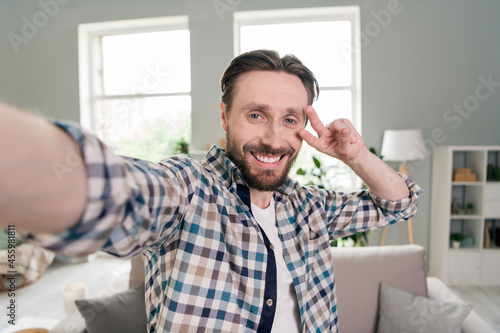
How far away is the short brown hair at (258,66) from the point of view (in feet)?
3.19

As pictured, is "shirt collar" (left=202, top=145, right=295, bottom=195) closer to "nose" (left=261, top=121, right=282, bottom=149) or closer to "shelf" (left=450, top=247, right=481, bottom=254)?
"nose" (left=261, top=121, right=282, bottom=149)

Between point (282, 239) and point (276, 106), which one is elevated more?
point (276, 106)

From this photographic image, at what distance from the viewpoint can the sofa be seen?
154 centimetres

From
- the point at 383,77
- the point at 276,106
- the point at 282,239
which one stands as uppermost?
the point at 383,77

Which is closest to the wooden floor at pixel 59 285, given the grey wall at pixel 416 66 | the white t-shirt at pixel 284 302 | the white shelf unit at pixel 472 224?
the grey wall at pixel 416 66

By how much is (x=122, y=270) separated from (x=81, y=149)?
388 cm

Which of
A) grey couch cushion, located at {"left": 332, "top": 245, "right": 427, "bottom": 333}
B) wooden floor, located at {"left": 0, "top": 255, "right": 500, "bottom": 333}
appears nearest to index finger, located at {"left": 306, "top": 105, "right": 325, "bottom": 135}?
grey couch cushion, located at {"left": 332, "top": 245, "right": 427, "bottom": 333}

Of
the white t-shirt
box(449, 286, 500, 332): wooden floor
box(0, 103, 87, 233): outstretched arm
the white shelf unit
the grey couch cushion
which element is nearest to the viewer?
box(0, 103, 87, 233): outstretched arm

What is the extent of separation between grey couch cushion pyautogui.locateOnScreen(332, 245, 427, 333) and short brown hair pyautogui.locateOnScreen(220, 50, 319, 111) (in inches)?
45.3

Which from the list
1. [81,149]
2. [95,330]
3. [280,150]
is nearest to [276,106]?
[280,150]

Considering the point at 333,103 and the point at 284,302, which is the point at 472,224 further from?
the point at 284,302

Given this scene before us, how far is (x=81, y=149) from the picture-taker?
0.32m

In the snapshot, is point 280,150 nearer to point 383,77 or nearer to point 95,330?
point 95,330

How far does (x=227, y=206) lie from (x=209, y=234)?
102mm
